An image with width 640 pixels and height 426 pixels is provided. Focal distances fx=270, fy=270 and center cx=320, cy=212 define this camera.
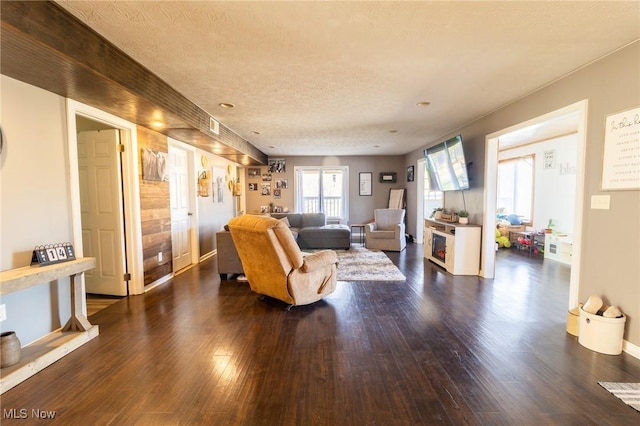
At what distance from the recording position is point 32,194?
221cm

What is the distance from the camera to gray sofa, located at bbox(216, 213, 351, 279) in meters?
4.12

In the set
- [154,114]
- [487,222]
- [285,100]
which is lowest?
[487,222]

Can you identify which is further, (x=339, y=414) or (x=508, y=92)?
(x=508, y=92)

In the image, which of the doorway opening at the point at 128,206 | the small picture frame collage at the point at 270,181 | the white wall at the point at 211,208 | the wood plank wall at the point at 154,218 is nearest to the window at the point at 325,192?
the small picture frame collage at the point at 270,181

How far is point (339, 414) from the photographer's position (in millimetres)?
1563

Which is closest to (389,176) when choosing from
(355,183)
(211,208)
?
(355,183)

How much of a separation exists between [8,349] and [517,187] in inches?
343

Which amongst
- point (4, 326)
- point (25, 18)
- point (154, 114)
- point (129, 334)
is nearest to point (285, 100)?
point (154, 114)

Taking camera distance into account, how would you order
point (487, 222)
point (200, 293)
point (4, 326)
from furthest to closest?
point (487, 222) → point (200, 293) → point (4, 326)

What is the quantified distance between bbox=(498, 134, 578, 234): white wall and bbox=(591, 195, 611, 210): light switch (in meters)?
3.68

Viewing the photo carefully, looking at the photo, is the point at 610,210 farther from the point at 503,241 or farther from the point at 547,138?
the point at 547,138

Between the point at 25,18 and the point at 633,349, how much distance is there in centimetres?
466

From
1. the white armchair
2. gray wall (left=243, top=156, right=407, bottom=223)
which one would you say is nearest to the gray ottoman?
the white armchair

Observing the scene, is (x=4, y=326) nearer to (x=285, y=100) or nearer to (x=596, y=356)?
(x=285, y=100)
